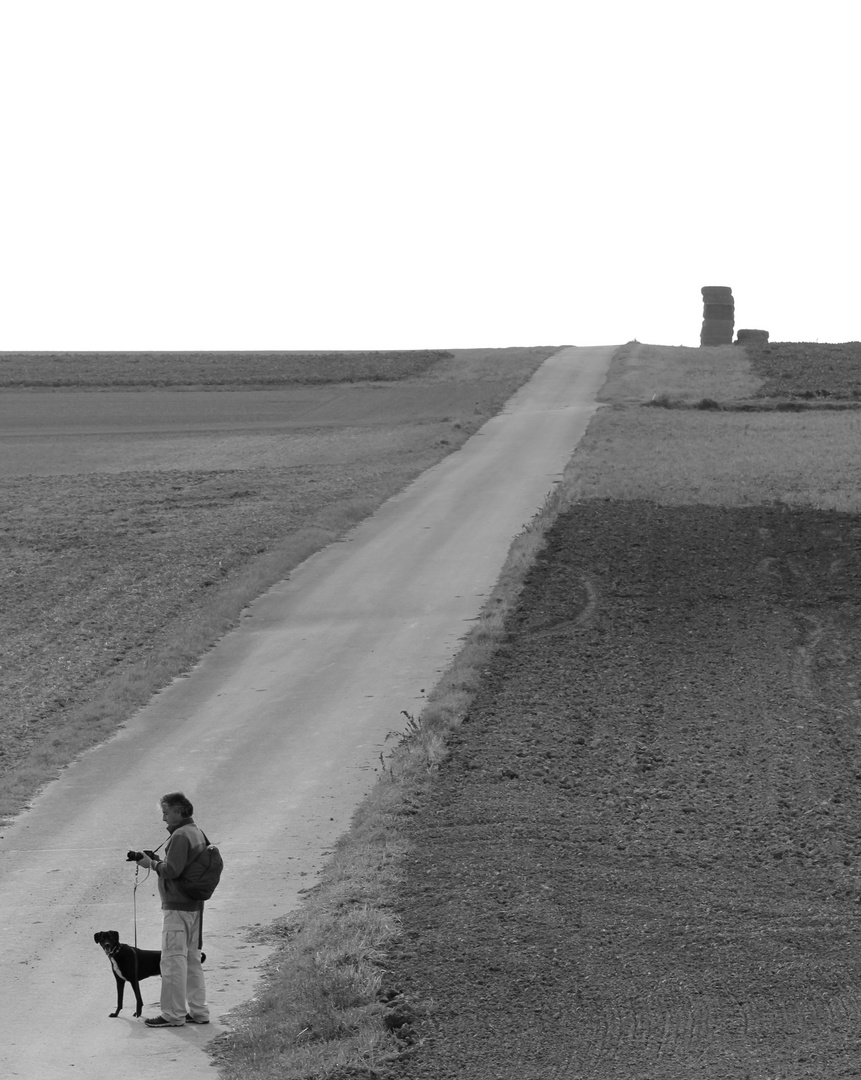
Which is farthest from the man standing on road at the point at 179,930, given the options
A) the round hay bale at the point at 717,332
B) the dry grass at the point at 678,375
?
the round hay bale at the point at 717,332

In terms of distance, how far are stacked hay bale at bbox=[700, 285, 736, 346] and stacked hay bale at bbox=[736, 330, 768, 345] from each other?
1.98 m

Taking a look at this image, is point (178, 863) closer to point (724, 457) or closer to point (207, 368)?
point (724, 457)

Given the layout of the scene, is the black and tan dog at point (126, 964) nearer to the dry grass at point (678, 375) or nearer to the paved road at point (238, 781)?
the paved road at point (238, 781)

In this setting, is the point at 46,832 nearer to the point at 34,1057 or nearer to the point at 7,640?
the point at 34,1057

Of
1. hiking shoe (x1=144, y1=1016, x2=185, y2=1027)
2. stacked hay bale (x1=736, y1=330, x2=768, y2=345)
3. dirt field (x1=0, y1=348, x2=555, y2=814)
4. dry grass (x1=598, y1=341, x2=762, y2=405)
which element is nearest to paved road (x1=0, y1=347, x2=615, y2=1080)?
hiking shoe (x1=144, y1=1016, x2=185, y2=1027)

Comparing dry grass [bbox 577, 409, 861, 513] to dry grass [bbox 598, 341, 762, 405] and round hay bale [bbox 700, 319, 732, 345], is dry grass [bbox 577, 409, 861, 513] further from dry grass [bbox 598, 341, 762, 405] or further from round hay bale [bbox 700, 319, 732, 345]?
round hay bale [bbox 700, 319, 732, 345]

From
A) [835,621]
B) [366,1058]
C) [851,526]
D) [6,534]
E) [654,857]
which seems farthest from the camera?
[6,534]

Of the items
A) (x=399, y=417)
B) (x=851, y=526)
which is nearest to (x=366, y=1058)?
(x=851, y=526)

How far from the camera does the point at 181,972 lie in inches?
394

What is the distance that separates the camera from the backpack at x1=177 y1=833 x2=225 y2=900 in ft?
33.8

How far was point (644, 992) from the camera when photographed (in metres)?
9.95

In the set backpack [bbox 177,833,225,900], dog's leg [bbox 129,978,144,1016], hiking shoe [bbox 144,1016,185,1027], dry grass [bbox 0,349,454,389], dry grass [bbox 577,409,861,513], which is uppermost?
dry grass [bbox 0,349,454,389]

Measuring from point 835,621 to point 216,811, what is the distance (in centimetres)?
1237

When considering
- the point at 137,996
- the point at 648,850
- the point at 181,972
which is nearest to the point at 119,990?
the point at 137,996
